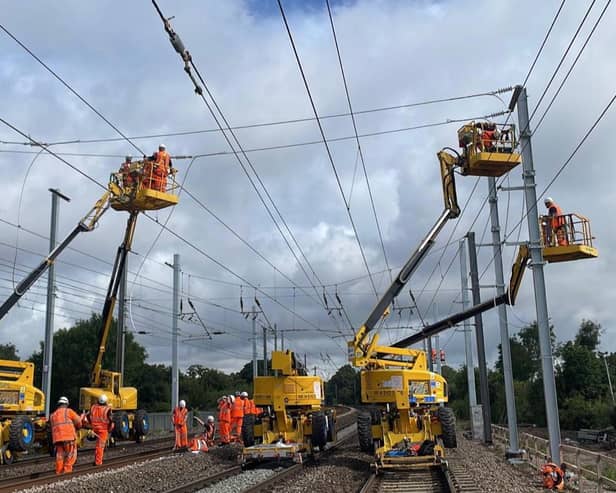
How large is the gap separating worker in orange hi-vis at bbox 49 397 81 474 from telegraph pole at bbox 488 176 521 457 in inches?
480

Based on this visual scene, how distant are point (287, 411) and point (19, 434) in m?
7.45

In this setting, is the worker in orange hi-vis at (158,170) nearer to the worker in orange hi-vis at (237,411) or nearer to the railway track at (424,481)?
the worker in orange hi-vis at (237,411)

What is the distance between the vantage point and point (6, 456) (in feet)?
64.9

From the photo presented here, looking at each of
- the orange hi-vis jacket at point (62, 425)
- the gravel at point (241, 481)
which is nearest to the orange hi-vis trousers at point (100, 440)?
the orange hi-vis jacket at point (62, 425)

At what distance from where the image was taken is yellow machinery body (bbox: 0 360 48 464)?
1941 centimetres

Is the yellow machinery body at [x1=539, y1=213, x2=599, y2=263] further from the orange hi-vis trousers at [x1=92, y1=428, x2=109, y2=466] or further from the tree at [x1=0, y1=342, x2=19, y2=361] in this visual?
the tree at [x1=0, y1=342, x2=19, y2=361]

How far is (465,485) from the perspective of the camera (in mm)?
14820

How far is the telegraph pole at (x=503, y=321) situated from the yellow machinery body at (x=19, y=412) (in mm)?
13881

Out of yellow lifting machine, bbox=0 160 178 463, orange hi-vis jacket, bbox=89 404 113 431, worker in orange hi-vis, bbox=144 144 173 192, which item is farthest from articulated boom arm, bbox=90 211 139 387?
orange hi-vis jacket, bbox=89 404 113 431

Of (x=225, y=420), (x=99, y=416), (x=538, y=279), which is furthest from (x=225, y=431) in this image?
(x=538, y=279)

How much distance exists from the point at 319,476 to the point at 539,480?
16.9 ft

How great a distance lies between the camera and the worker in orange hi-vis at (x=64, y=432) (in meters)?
16.0

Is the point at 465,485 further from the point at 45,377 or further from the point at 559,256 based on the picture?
the point at 45,377

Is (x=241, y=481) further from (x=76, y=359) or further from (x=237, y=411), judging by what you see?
(x=76, y=359)
